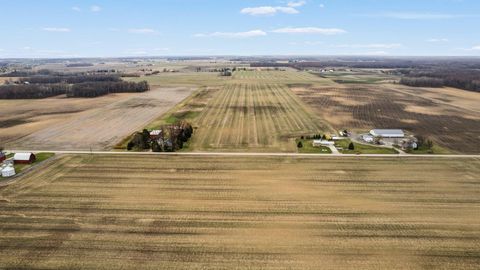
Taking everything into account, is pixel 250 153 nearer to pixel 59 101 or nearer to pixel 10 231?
pixel 10 231

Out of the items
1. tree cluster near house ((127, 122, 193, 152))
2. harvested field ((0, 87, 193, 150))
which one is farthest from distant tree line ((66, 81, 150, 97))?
tree cluster near house ((127, 122, 193, 152))

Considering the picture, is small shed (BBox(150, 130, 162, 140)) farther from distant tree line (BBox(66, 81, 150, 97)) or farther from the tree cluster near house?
distant tree line (BBox(66, 81, 150, 97))

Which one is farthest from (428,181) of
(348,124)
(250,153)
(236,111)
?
(236,111)

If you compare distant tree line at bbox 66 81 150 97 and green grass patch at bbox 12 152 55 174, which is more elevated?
distant tree line at bbox 66 81 150 97

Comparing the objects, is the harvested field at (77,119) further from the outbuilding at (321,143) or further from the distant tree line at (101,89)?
the outbuilding at (321,143)

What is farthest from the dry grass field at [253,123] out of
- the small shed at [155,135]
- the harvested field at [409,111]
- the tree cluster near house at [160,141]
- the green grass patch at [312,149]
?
the harvested field at [409,111]

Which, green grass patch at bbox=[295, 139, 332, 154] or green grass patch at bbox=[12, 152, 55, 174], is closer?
green grass patch at bbox=[12, 152, 55, 174]
